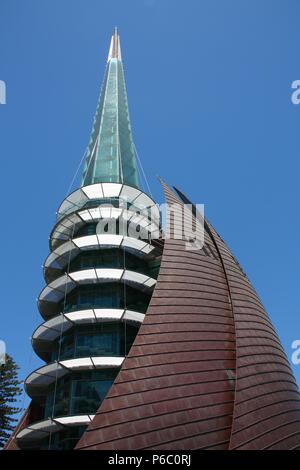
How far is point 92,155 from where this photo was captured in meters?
42.3

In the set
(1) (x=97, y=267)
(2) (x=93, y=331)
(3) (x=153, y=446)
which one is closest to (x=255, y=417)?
(3) (x=153, y=446)

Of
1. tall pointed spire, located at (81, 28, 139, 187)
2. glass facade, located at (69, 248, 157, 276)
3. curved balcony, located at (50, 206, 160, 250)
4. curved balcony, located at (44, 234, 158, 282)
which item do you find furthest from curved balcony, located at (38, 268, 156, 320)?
tall pointed spire, located at (81, 28, 139, 187)

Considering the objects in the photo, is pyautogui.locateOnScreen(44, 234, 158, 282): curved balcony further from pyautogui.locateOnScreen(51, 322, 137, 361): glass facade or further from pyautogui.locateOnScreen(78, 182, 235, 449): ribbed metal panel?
pyautogui.locateOnScreen(51, 322, 137, 361): glass facade

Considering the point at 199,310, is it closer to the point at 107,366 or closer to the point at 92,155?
the point at 107,366

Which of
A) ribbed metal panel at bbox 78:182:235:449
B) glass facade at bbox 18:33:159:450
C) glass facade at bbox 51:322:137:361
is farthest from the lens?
glass facade at bbox 51:322:137:361

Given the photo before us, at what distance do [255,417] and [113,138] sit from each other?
26.9 meters

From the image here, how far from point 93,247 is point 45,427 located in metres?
11.2

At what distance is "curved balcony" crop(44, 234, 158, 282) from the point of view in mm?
32281

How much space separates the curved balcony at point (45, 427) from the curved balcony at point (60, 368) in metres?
2.75

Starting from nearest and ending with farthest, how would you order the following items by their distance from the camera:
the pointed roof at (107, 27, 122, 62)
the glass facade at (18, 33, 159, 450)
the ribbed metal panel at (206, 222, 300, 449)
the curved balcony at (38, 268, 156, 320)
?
the ribbed metal panel at (206, 222, 300, 449) → the glass facade at (18, 33, 159, 450) → the curved balcony at (38, 268, 156, 320) → the pointed roof at (107, 27, 122, 62)

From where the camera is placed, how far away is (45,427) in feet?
86.4

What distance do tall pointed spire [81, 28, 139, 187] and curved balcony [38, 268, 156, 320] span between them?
34.0ft

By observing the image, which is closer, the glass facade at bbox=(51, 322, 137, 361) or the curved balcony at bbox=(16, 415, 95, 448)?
the curved balcony at bbox=(16, 415, 95, 448)

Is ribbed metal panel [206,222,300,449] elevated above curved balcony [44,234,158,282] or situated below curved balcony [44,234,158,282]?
below
